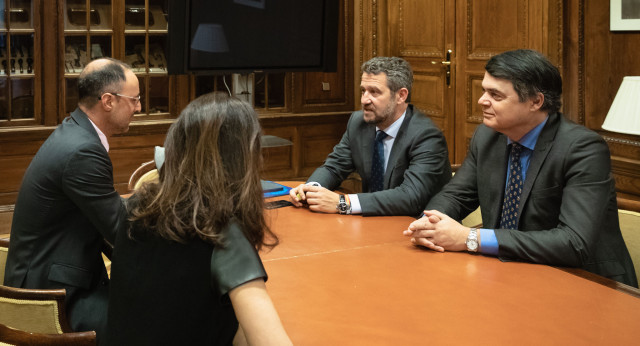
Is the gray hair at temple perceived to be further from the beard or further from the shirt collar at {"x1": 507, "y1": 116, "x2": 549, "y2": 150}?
the shirt collar at {"x1": 507, "y1": 116, "x2": 549, "y2": 150}

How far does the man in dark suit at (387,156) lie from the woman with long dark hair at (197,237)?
134cm

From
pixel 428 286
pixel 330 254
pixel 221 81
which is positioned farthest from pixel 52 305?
pixel 221 81

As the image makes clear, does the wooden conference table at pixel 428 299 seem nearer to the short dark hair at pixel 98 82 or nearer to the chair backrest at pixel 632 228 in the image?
the chair backrest at pixel 632 228

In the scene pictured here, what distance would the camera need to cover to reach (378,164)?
3338 mm

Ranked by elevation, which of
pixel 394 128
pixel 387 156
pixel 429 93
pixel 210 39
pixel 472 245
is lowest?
pixel 472 245

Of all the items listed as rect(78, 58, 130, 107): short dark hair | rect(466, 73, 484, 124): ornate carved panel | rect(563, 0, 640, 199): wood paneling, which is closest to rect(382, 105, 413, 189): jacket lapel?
rect(78, 58, 130, 107): short dark hair

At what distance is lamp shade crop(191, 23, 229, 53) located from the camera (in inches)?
216

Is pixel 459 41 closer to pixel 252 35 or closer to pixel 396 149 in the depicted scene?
pixel 252 35

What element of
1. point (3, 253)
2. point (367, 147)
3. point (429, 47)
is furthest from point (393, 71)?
point (429, 47)

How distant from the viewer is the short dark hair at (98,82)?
2.70 m

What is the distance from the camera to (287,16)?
5.91 metres

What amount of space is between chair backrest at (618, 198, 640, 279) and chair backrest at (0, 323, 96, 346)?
5.82 ft

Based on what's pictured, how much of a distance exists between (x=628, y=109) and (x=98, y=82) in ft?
7.39

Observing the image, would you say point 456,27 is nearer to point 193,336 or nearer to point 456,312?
point 456,312
